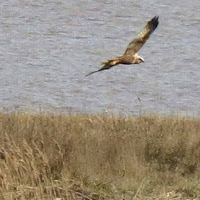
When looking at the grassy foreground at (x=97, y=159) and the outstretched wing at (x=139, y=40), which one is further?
the outstretched wing at (x=139, y=40)

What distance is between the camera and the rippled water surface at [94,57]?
13172mm

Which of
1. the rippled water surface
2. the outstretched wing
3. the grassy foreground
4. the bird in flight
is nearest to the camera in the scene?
the grassy foreground

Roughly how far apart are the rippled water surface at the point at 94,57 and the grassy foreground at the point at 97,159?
1287 millimetres

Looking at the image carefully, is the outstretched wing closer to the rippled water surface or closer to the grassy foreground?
the grassy foreground

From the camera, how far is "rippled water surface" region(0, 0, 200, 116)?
13.2 m

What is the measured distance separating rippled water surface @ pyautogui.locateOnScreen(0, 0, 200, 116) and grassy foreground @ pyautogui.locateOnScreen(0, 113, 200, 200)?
1.29 metres

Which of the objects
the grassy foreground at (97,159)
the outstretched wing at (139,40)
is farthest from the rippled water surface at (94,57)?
the outstretched wing at (139,40)

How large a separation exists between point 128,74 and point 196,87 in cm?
110

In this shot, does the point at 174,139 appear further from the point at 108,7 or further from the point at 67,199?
the point at 108,7

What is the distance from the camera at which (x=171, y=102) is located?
13500 millimetres

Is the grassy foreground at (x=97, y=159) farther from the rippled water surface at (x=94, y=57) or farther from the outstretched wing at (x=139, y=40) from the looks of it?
the rippled water surface at (x=94, y=57)

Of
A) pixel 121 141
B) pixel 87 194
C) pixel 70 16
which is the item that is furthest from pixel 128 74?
pixel 87 194

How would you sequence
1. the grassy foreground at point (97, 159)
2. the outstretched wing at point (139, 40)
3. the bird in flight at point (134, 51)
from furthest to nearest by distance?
the outstretched wing at point (139, 40) < the bird in flight at point (134, 51) < the grassy foreground at point (97, 159)

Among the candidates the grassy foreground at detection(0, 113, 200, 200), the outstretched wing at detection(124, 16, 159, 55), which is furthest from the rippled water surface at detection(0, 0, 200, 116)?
the outstretched wing at detection(124, 16, 159, 55)
